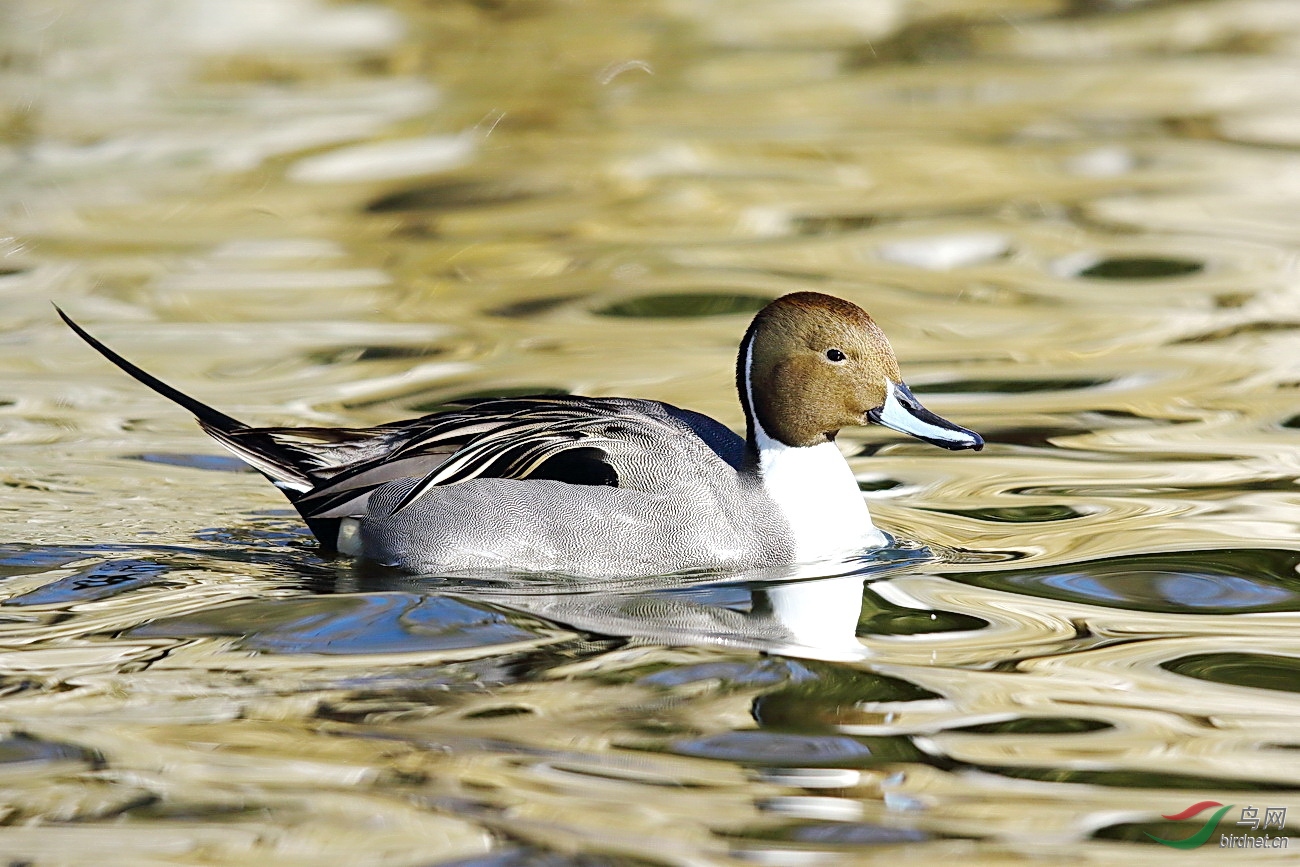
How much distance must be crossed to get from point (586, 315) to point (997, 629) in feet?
15.9

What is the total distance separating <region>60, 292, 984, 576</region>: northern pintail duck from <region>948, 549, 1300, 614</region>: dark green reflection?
51cm

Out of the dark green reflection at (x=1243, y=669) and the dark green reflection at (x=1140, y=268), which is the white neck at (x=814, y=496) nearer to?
the dark green reflection at (x=1243, y=669)

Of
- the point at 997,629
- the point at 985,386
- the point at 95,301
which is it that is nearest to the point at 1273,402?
the point at 985,386

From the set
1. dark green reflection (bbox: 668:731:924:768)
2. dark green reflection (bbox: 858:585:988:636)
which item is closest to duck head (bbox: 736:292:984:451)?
dark green reflection (bbox: 858:585:988:636)

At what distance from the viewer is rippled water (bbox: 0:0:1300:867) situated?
423 cm

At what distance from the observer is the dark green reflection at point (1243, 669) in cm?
494

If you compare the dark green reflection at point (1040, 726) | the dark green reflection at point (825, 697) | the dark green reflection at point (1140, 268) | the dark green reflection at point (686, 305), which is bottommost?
the dark green reflection at point (1040, 726)

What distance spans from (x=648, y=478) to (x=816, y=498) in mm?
579

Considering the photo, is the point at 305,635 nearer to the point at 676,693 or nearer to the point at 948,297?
the point at 676,693

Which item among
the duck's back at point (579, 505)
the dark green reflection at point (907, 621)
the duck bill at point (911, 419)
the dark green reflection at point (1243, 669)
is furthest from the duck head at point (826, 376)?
the dark green reflection at point (1243, 669)

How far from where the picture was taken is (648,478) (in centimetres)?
606

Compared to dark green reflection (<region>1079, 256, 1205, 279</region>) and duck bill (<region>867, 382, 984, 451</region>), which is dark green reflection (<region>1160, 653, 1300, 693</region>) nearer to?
duck bill (<region>867, 382, 984, 451</region>)

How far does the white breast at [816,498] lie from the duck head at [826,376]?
0.06 meters

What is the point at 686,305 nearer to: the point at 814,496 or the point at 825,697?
the point at 814,496
